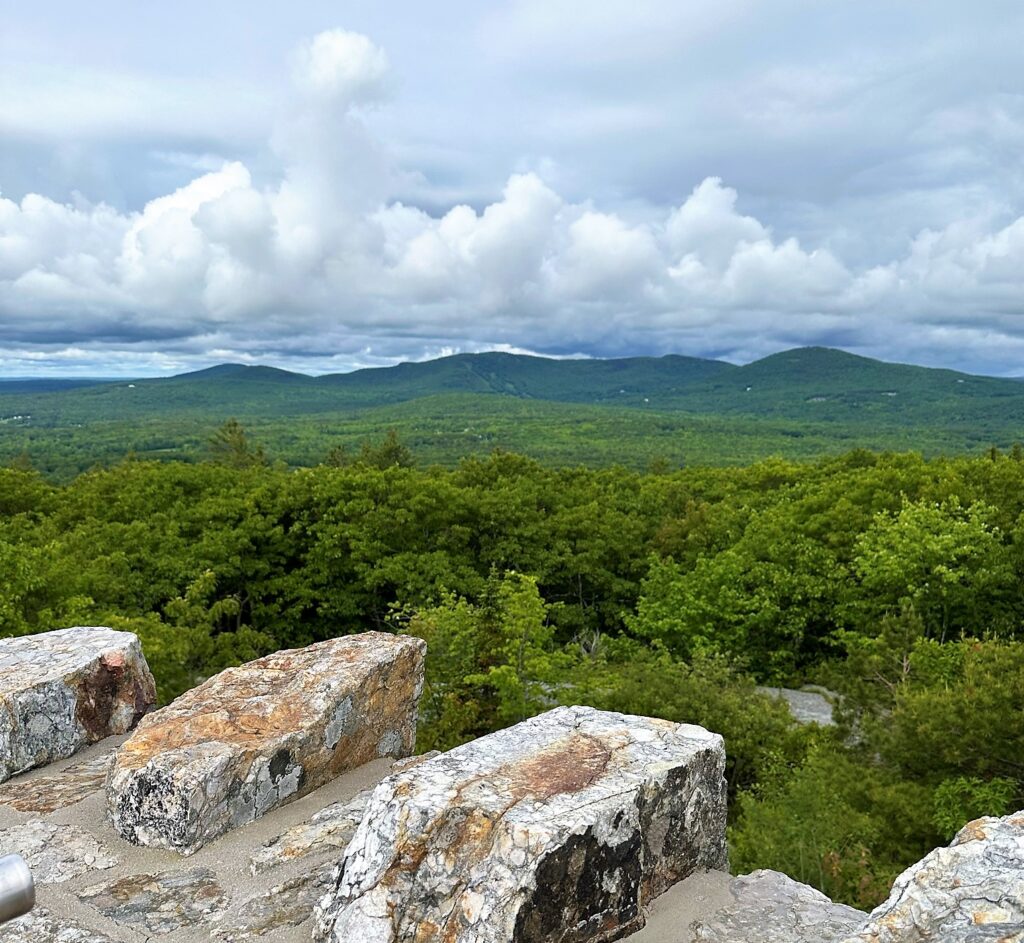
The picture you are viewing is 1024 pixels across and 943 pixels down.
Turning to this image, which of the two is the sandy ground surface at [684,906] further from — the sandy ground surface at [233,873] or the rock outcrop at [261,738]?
the rock outcrop at [261,738]

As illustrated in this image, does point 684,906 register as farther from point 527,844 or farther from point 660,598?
point 660,598

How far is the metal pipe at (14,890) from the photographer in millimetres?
2008

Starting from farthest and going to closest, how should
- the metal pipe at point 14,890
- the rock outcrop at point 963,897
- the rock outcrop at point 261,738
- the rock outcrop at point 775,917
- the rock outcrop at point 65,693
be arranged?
1. the rock outcrop at point 65,693
2. the rock outcrop at point 261,738
3. the rock outcrop at point 775,917
4. the rock outcrop at point 963,897
5. the metal pipe at point 14,890

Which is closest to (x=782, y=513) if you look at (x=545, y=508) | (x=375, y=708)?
(x=545, y=508)

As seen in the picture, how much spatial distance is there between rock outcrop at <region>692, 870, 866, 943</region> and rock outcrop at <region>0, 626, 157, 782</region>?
21.1 feet

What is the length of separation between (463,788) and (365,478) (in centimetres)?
2889

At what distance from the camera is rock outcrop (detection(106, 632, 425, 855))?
609cm

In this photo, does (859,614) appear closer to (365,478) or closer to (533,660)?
(533,660)

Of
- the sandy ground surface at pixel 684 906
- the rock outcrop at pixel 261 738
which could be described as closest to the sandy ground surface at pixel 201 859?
the rock outcrop at pixel 261 738

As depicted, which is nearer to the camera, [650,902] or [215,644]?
[650,902]

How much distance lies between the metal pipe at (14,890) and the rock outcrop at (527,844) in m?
2.87

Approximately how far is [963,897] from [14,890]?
4.14 meters

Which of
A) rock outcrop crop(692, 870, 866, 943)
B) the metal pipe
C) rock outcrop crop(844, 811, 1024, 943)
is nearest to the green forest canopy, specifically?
rock outcrop crop(692, 870, 866, 943)

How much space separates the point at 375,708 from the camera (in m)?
7.55
